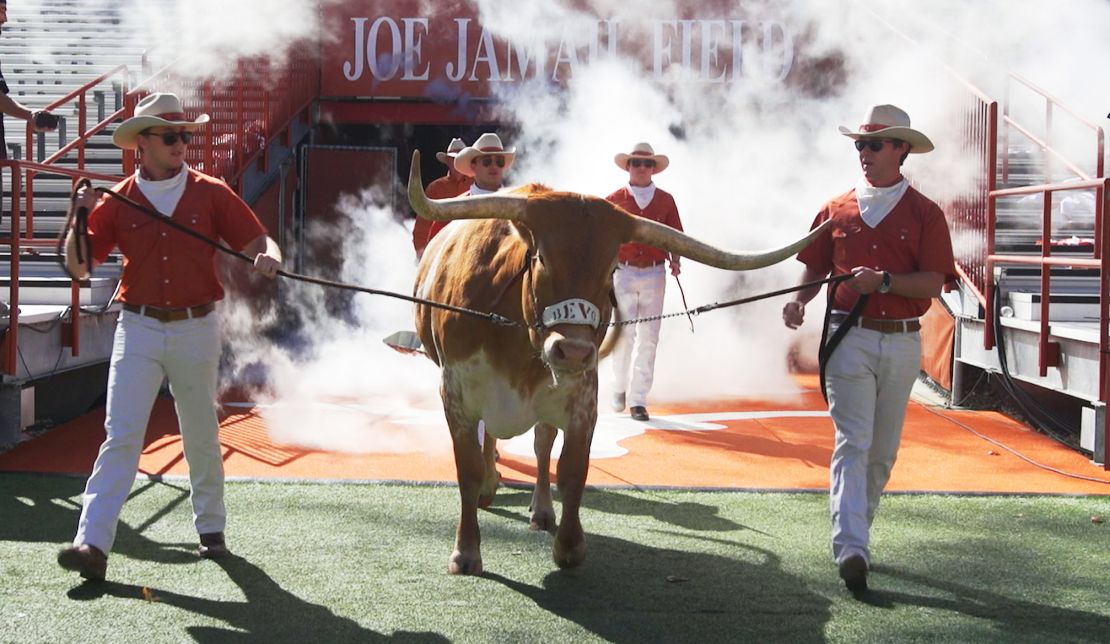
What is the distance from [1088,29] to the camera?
19562 mm

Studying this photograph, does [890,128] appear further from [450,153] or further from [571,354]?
[450,153]

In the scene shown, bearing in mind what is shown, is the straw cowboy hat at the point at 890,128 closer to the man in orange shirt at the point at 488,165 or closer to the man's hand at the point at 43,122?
the man in orange shirt at the point at 488,165

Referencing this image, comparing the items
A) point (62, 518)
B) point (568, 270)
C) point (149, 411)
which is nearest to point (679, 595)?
point (568, 270)

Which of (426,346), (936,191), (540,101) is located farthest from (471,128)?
(426,346)

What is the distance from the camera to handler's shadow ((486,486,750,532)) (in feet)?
19.7

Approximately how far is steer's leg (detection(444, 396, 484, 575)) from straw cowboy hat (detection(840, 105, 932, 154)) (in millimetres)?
2045

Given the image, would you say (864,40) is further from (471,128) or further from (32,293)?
(32,293)

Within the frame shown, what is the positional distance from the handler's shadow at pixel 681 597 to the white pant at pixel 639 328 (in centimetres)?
382

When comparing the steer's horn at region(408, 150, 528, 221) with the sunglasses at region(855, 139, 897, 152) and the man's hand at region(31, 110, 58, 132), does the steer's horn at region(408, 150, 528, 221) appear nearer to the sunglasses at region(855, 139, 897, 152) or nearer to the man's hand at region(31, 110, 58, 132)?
the sunglasses at region(855, 139, 897, 152)

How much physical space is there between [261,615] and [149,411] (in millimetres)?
1085

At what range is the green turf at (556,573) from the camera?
430cm

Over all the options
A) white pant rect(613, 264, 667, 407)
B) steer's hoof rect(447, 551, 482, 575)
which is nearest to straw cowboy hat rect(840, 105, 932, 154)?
steer's hoof rect(447, 551, 482, 575)

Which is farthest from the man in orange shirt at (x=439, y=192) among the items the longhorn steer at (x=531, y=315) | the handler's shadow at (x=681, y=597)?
the handler's shadow at (x=681, y=597)

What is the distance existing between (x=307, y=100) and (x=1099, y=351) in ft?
33.8
